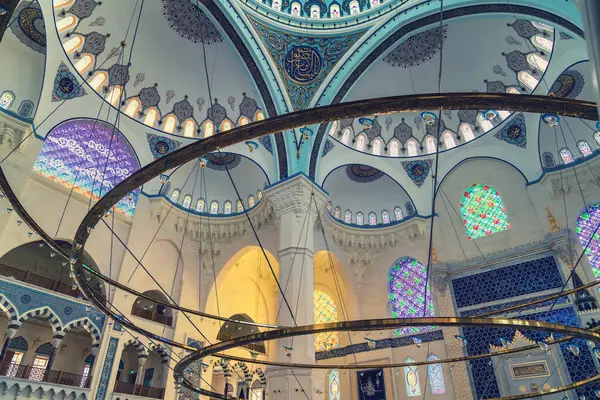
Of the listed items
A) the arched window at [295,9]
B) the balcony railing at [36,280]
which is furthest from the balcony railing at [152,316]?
the arched window at [295,9]

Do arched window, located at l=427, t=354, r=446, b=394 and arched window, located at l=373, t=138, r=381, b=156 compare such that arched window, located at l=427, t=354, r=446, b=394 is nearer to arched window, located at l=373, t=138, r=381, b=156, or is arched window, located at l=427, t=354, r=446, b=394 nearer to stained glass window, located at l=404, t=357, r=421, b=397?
stained glass window, located at l=404, t=357, r=421, b=397

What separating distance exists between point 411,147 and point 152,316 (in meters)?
9.72

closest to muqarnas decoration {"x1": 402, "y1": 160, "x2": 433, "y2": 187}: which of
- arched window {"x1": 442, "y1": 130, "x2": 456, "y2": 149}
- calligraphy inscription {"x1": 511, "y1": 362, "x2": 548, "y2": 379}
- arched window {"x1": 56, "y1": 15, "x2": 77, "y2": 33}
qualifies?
arched window {"x1": 442, "y1": 130, "x2": 456, "y2": 149}

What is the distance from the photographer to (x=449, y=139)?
13.5 metres

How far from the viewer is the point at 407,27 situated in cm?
1087

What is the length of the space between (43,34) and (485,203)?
13.0 metres

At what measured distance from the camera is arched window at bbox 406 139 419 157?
1379 cm

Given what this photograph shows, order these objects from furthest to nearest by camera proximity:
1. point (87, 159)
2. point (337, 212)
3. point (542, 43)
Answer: point (337, 212) < point (87, 159) < point (542, 43)

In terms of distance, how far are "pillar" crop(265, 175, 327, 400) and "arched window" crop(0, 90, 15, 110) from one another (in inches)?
259

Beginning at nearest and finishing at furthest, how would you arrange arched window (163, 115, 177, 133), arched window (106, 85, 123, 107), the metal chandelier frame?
the metal chandelier frame < arched window (106, 85, 123, 107) < arched window (163, 115, 177, 133)

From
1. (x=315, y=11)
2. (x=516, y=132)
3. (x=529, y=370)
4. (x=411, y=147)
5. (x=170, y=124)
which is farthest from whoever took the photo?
(x=411, y=147)

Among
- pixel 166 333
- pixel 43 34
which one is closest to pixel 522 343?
pixel 166 333

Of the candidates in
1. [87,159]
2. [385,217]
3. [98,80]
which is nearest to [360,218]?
[385,217]

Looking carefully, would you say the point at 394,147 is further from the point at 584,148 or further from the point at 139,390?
the point at 139,390
